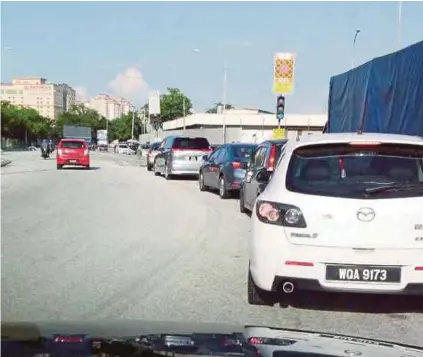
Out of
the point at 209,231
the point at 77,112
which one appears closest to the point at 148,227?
the point at 209,231

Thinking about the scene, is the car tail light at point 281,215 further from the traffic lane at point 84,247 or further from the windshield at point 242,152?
the windshield at point 242,152

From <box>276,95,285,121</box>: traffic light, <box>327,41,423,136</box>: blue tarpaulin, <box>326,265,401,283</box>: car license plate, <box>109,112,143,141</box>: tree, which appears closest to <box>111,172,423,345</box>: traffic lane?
<box>326,265,401,283</box>: car license plate

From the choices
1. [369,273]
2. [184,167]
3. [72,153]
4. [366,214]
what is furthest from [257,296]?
[72,153]

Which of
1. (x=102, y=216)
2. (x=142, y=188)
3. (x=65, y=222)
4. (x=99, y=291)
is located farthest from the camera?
(x=142, y=188)

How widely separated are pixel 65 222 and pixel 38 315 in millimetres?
6879

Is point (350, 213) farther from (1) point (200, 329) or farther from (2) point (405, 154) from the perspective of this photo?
(1) point (200, 329)

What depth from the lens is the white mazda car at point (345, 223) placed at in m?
5.70

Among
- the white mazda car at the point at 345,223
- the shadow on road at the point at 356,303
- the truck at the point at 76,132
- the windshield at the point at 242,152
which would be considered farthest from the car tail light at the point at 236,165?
the truck at the point at 76,132

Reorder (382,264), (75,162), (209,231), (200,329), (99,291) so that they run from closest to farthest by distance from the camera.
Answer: (200,329) → (382,264) → (99,291) → (209,231) → (75,162)

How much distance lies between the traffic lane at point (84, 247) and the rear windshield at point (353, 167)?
2.14 m

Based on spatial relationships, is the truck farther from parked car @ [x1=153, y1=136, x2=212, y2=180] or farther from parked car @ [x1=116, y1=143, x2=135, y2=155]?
parked car @ [x1=153, y1=136, x2=212, y2=180]

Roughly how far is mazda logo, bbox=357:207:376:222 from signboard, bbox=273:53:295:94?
60.0 feet

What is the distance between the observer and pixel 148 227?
12.1 m

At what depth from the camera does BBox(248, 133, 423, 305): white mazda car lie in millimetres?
5699
